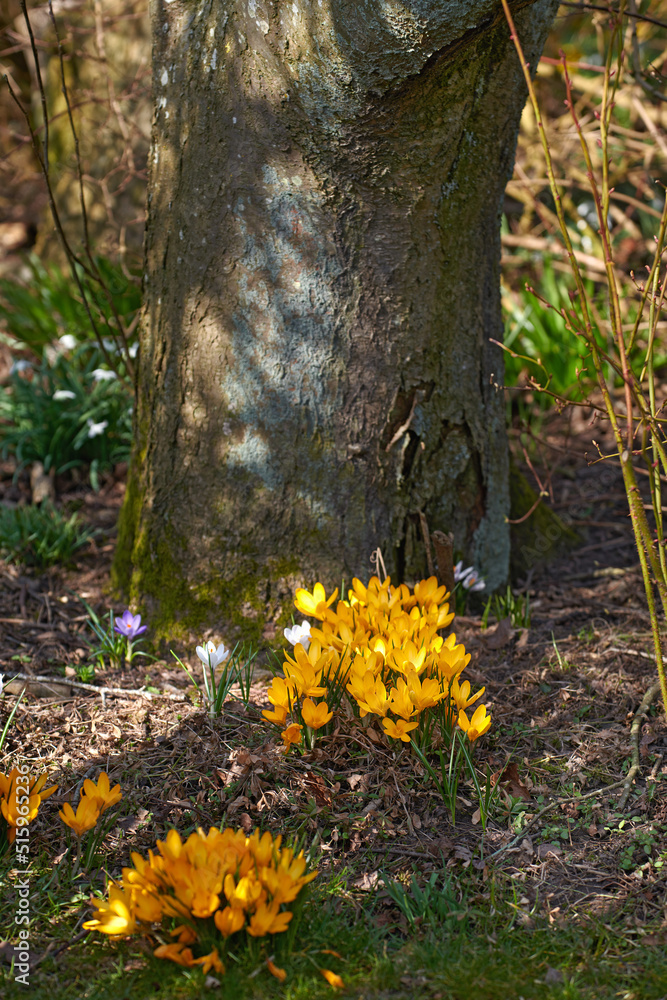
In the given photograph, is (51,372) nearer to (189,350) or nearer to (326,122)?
(189,350)

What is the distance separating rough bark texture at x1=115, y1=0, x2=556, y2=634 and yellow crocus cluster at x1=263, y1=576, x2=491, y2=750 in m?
0.36

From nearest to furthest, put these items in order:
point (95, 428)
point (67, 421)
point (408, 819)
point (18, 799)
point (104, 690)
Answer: point (18, 799) < point (408, 819) < point (104, 690) < point (95, 428) < point (67, 421)

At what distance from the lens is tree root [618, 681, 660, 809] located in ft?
6.72

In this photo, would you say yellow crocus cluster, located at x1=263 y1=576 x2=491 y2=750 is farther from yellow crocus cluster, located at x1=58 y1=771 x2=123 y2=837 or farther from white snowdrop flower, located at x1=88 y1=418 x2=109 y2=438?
white snowdrop flower, located at x1=88 y1=418 x2=109 y2=438

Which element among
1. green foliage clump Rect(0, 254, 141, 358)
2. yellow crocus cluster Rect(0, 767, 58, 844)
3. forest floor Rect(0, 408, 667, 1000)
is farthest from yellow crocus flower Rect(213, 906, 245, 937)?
green foliage clump Rect(0, 254, 141, 358)

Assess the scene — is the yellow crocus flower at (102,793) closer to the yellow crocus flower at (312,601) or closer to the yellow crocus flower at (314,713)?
the yellow crocus flower at (314,713)

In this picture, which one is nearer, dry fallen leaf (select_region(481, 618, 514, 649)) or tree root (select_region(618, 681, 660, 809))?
tree root (select_region(618, 681, 660, 809))

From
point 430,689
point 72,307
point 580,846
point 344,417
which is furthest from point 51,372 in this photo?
point 580,846

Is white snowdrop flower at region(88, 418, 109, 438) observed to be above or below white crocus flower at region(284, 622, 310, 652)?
above

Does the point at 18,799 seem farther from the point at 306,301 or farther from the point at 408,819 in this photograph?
the point at 306,301

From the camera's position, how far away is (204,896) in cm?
149

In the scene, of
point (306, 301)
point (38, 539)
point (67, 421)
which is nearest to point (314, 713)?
point (306, 301)

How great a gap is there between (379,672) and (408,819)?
379 millimetres

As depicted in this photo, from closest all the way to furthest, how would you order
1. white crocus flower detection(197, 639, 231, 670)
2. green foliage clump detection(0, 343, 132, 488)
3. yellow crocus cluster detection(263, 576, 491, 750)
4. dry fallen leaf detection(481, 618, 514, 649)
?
yellow crocus cluster detection(263, 576, 491, 750)
white crocus flower detection(197, 639, 231, 670)
dry fallen leaf detection(481, 618, 514, 649)
green foliage clump detection(0, 343, 132, 488)
